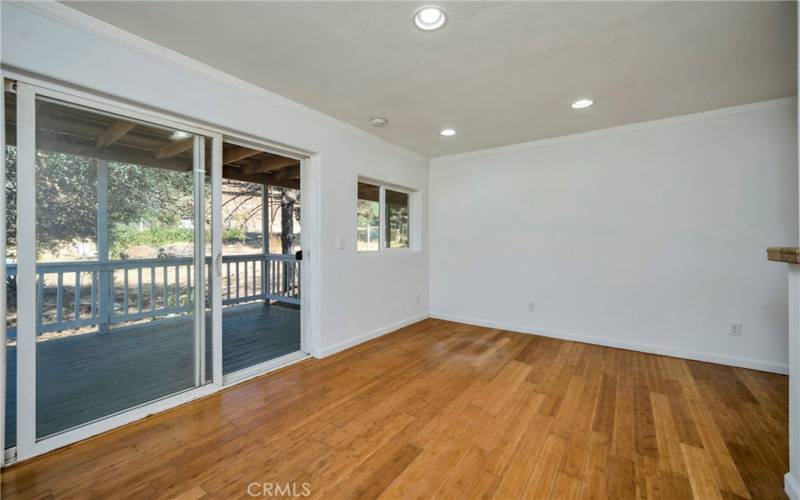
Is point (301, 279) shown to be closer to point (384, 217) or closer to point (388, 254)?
point (388, 254)

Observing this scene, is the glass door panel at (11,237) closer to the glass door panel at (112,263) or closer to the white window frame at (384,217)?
the glass door panel at (112,263)

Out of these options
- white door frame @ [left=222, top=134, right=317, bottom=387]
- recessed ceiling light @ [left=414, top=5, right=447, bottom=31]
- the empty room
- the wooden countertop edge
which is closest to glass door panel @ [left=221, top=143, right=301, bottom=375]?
white door frame @ [left=222, top=134, right=317, bottom=387]

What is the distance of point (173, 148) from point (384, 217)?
2.41 metres

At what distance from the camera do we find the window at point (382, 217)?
3.94 meters

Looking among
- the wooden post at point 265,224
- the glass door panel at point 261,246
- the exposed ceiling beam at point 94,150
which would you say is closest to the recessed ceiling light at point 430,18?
the exposed ceiling beam at point 94,150

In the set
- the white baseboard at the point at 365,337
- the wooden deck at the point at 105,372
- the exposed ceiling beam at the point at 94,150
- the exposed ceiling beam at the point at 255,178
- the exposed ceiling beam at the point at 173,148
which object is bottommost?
the white baseboard at the point at 365,337

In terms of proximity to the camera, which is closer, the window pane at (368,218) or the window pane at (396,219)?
the window pane at (368,218)

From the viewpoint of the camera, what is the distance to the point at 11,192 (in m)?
1.70

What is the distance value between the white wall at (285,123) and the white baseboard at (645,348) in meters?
1.14

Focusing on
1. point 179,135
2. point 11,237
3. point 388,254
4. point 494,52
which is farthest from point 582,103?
point 11,237

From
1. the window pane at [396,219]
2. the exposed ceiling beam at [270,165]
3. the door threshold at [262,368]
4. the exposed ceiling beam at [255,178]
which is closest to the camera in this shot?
the door threshold at [262,368]

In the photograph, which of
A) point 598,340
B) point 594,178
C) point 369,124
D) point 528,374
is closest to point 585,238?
point 594,178

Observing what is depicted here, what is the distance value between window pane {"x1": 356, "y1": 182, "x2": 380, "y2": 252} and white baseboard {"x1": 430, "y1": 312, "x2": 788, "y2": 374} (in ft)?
5.69

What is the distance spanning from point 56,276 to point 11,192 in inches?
19.0
